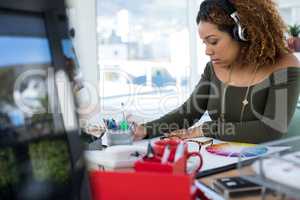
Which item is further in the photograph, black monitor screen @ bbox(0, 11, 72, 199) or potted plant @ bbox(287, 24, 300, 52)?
potted plant @ bbox(287, 24, 300, 52)

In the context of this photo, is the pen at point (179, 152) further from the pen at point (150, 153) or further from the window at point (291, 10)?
the window at point (291, 10)

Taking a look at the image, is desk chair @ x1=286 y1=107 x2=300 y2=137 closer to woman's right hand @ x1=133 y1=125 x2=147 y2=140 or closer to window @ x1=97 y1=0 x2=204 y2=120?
woman's right hand @ x1=133 y1=125 x2=147 y2=140

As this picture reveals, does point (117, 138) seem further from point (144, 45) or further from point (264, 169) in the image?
point (144, 45)

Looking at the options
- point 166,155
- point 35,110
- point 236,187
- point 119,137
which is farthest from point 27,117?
point 119,137

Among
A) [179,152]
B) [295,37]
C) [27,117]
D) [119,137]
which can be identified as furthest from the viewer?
[295,37]

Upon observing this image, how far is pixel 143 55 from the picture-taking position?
2494 mm

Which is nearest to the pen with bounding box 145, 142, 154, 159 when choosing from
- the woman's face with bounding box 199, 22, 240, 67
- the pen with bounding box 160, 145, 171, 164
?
the pen with bounding box 160, 145, 171, 164

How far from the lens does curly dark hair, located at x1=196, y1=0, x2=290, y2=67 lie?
4.69 feet

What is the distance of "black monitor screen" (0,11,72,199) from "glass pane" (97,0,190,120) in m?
1.59

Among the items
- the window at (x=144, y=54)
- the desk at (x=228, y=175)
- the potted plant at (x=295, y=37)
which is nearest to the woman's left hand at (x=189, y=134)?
the desk at (x=228, y=175)

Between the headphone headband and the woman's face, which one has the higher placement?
the headphone headband

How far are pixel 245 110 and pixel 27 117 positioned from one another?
48.7 inches

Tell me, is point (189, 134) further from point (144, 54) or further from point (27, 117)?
point (144, 54)

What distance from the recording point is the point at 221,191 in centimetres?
70
